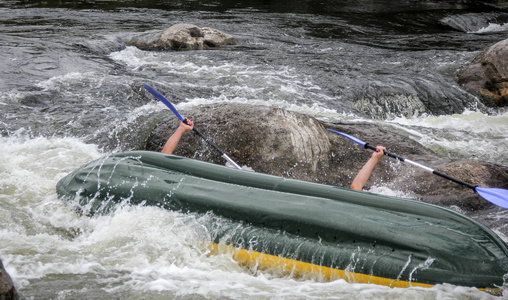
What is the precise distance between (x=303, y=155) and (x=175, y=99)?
250 cm

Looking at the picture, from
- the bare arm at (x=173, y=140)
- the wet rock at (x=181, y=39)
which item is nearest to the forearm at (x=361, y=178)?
the bare arm at (x=173, y=140)

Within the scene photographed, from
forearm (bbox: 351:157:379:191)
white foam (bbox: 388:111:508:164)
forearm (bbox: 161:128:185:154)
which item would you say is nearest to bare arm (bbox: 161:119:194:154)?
forearm (bbox: 161:128:185:154)

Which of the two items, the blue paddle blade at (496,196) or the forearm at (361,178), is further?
the forearm at (361,178)

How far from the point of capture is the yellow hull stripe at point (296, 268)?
2676mm

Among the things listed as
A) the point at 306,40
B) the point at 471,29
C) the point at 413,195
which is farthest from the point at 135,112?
the point at 471,29

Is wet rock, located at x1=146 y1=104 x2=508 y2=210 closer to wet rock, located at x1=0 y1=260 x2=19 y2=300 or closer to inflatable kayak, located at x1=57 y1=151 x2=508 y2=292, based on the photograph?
inflatable kayak, located at x1=57 y1=151 x2=508 y2=292

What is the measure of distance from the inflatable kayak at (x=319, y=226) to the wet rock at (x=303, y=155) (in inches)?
36.6

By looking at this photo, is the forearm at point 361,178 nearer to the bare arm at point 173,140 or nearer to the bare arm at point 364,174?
the bare arm at point 364,174

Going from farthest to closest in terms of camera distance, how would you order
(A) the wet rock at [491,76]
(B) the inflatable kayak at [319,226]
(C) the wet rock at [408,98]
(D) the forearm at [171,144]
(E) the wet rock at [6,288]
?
(A) the wet rock at [491,76]
(C) the wet rock at [408,98]
(D) the forearm at [171,144]
(B) the inflatable kayak at [319,226]
(E) the wet rock at [6,288]

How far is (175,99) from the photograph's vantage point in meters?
6.20

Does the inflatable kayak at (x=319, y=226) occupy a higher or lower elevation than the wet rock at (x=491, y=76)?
lower

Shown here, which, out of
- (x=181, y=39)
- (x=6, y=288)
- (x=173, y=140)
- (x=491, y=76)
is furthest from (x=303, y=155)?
(x=181, y=39)

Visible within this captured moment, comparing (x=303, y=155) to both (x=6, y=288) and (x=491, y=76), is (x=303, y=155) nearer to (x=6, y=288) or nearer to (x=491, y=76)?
(x=6, y=288)

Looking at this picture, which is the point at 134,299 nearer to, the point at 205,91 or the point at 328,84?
the point at 205,91
